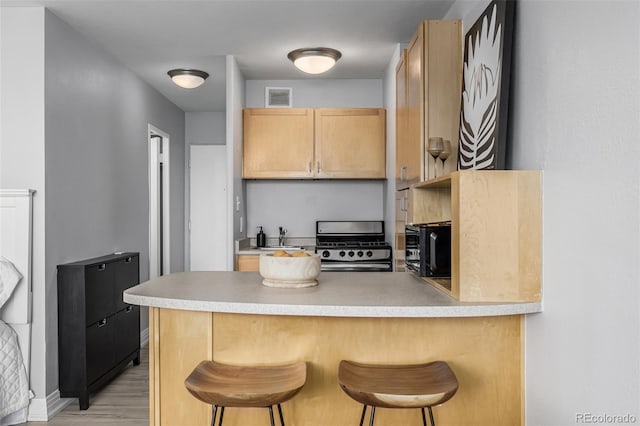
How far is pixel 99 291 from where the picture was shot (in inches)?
143

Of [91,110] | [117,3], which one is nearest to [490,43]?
[117,3]

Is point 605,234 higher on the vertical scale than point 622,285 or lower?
higher

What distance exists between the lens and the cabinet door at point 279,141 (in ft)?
16.1

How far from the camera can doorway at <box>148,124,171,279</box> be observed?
19.6 ft

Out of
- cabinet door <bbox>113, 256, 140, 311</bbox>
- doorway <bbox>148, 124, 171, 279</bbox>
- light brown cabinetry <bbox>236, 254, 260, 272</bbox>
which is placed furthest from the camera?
doorway <bbox>148, 124, 171, 279</bbox>

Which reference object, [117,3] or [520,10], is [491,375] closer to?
[520,10]

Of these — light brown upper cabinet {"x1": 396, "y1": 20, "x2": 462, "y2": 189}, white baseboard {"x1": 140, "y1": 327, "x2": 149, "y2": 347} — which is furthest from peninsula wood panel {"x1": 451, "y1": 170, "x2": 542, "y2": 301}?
white baseboard {"x1": 140, "y1": 327, "x2": 149, "y2": 347}

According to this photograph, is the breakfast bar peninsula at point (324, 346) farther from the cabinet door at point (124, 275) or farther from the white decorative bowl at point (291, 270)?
the cabinet door at point (124, 275)

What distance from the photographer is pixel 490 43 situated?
2.32 meters

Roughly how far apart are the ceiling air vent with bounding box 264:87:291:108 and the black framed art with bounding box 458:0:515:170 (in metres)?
2.69

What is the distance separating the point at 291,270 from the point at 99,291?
201 cm

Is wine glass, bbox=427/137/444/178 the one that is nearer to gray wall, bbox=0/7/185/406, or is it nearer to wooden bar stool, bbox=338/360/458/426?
wooden bar stool, bbox=338/360/458/426

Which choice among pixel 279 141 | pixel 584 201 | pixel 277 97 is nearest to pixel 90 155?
pixel 279 141

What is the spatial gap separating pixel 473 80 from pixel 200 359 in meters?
A: 1.80
